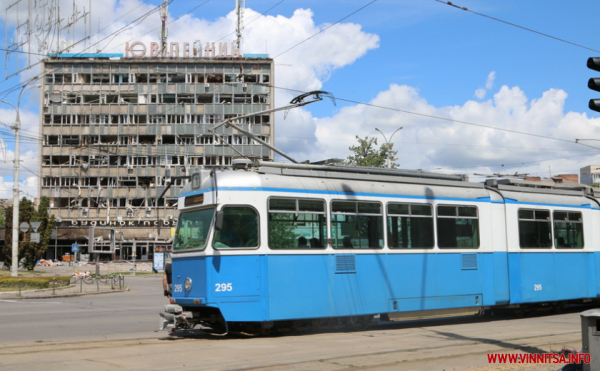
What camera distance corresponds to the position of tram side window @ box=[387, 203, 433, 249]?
47.6 feet

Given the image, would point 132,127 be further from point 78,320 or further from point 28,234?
point 78,320

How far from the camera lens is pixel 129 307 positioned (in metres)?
22.4

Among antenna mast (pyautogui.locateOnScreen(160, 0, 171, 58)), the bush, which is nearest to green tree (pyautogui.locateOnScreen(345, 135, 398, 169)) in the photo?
the bush

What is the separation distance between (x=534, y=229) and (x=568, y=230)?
140 cm

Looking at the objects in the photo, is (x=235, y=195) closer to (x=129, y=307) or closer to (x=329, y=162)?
(x=329, y=162)

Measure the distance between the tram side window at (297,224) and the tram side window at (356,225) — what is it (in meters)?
0.29

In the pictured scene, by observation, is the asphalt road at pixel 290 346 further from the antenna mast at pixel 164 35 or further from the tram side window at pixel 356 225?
the antenna mast at pixel 164 35

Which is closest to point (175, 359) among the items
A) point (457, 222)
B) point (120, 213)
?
point (457, 222)

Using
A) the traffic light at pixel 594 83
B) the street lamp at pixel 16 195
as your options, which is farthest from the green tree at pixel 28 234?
the traffic light at pixel 594 83

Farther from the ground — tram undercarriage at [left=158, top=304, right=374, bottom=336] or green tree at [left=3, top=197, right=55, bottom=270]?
green tree at [left=3, top=197, right=55, bottom=270]

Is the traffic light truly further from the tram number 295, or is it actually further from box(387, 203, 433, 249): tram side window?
the tram number 295

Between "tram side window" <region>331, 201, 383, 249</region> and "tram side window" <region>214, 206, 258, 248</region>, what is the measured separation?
1768 millimetres

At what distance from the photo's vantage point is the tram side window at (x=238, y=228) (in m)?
12.5

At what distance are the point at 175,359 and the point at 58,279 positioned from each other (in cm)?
2757
